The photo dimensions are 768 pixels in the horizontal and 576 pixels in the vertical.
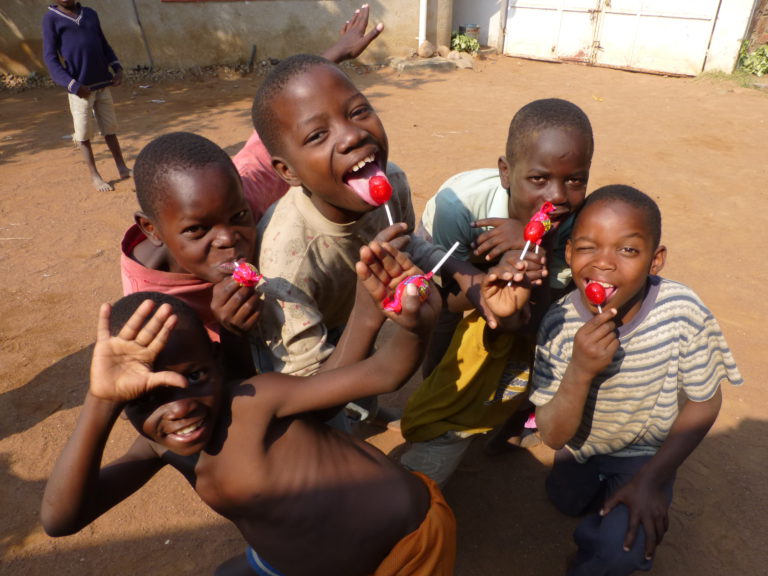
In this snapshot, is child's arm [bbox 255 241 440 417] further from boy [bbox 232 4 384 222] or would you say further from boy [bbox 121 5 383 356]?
boy [bbox 232 4 384 222]

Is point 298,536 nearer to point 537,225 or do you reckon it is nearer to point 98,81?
point 537,225

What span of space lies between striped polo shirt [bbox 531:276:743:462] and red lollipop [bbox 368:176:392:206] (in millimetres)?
953

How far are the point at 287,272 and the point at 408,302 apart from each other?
0.59 m

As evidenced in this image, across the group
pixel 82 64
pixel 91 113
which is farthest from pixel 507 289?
pixel 91 113

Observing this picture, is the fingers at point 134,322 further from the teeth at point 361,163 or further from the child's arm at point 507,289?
the child's arm at point 507,289

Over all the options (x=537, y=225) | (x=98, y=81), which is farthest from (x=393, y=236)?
(x=98, y=81)

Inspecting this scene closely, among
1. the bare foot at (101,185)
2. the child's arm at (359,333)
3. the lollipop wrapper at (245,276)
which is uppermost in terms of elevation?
the lollipop wrapper at (245,276)

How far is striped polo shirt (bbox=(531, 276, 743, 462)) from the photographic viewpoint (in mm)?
2133

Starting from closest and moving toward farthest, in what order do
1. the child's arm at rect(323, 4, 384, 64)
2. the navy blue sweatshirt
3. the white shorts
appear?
1. the child's arm at rect(323, 4, 384, 64)
2. the navy blue sweatshirt
3. the white shorts

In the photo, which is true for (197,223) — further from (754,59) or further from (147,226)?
(754,59)

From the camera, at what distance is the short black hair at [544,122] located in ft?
7.55

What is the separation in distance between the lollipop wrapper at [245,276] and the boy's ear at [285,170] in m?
0.39

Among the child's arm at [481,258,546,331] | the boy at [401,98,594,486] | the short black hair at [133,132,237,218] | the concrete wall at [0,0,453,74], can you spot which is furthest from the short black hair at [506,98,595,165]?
the concrete wall at [0,0,453,74]

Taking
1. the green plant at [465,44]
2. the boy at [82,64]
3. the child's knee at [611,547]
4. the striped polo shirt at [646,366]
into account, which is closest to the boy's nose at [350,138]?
the striped polo shirt at [646,366]
